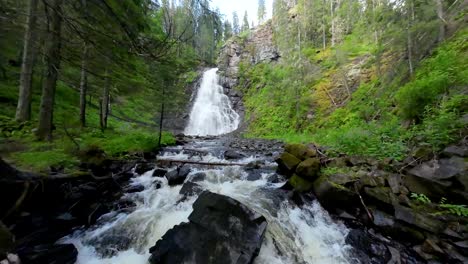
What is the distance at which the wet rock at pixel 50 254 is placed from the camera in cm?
355

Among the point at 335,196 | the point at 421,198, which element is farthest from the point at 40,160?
the point at 421,198

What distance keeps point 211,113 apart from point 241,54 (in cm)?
2379

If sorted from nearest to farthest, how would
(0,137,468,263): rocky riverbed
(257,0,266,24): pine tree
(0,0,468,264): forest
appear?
(0,0,468,264): forest
(0,137,468,263): rocky riverbed
(257,0,266,24): pine tree

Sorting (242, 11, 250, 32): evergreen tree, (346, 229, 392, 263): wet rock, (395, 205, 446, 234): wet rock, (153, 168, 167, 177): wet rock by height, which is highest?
(242, 11, 250, 32): evergreen tree

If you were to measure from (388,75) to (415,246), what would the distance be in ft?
47.1

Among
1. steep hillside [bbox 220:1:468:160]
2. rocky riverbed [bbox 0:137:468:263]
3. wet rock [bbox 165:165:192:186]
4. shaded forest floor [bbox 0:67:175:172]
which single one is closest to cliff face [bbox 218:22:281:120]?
steep hillside [bbox 220:1:468:160]

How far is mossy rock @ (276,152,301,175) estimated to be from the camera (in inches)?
287

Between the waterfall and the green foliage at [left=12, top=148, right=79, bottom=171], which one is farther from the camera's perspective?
the waterfall

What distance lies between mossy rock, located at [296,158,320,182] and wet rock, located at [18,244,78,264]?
537cm

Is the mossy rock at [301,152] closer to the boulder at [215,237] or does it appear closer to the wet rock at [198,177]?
the wet rock at [198,177]

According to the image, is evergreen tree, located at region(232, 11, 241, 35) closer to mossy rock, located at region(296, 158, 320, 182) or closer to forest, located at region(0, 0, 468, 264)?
forest, located at region(0, 0, 468, 264)

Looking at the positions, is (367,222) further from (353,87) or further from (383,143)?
(353,87)

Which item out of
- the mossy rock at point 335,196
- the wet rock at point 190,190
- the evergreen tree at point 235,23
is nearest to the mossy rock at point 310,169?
the mossy rock at point 335,196

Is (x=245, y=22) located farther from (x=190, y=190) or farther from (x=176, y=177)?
(x=190, y=190)
